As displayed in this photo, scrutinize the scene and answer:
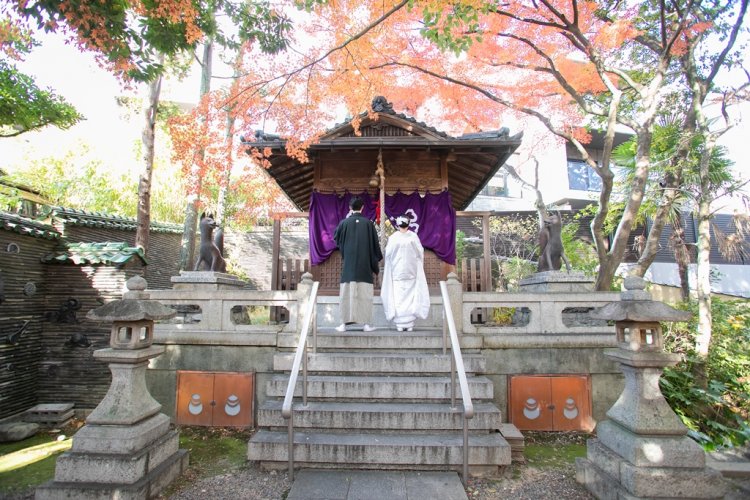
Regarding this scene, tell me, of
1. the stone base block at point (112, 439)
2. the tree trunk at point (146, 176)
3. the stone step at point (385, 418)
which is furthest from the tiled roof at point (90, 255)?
the stone step at point (385, 418)

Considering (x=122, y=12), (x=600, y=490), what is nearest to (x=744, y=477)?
(x=600, y=490)

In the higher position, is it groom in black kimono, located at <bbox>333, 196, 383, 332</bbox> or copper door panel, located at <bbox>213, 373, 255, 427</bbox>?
groom in black kimono, located at <bbox>333, 196, 383, 332</bbox>

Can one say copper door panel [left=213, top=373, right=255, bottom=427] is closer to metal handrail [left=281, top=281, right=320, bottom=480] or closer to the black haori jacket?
metal handrail [left=281, top=281, right=320, bottom=480]

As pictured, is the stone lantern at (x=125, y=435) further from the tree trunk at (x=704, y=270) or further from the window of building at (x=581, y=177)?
the window of building at (x=581, y=177)

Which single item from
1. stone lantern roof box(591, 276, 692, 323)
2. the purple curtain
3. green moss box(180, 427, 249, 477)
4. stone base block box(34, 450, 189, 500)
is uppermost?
the purple curtain

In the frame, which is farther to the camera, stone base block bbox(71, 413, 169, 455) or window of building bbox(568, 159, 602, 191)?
window of building bbox(568, 159, 602, 191)

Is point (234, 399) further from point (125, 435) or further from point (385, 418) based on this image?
point (385, 418)

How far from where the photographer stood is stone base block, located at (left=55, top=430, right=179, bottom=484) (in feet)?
12.2

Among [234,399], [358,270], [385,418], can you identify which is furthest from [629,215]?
[234,399]

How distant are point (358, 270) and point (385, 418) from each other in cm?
252

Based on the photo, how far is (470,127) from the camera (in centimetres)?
1423

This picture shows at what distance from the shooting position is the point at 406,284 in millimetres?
6469

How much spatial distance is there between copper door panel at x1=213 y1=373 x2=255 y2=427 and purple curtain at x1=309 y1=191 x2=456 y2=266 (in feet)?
13.6

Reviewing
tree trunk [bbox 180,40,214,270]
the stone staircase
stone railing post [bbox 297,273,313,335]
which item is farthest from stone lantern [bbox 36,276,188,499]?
tree trunk [bbox 180,40,214,270]
